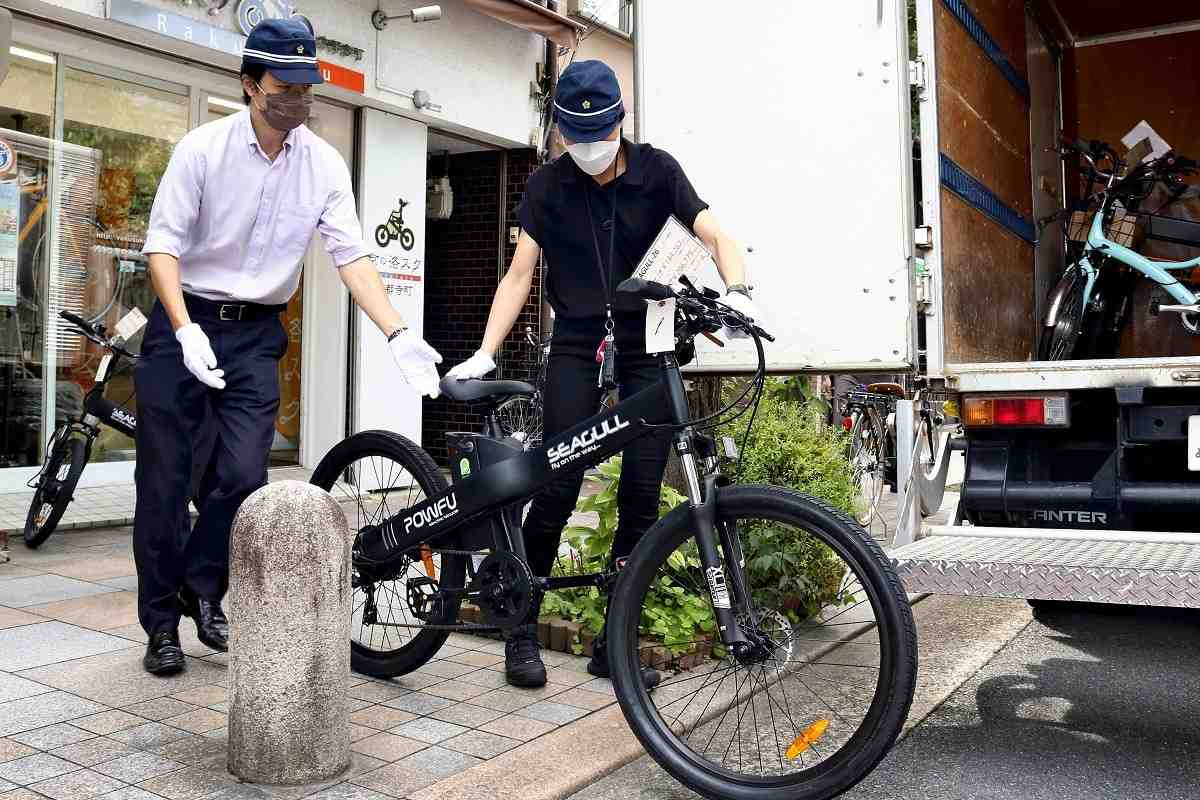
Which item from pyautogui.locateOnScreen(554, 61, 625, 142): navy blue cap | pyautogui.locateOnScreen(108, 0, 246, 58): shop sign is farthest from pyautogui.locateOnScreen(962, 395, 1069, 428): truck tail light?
pyautogui.locateOnScreen(108, 0, 246, 58): shop sign

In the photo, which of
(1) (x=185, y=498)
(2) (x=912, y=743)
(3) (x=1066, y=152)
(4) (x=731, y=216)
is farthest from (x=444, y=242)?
(2) (x=912, y=743)

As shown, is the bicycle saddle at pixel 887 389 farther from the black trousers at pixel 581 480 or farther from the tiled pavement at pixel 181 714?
the black trousers at pixel 581 480

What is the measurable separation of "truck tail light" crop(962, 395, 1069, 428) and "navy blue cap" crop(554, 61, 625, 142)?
1811mm

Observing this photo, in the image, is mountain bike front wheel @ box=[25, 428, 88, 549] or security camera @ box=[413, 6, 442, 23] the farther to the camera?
security camera @ box=[413, 6, 442, 23]

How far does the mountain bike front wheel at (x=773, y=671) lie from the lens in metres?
2.80

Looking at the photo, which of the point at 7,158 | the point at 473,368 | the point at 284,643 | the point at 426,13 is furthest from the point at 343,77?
the point at 284,643

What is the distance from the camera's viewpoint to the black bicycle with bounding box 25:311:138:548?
6367 millimetres

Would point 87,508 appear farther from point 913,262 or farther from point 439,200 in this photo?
point 913,262

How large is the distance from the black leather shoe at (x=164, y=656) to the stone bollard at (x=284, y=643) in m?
0.98

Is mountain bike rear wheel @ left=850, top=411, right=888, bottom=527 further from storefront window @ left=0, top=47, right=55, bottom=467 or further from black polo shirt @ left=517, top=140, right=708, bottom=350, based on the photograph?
storefront window @ left=0, top=47, right=55, bottom=467

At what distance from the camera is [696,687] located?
11.9ft

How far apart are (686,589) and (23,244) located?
625 cm

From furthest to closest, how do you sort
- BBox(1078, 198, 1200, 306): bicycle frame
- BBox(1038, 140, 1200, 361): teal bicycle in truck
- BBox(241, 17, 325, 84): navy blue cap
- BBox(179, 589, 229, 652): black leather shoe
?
BBox(1078, 198, 1200, 306): bicycle frame → BBox(1038, 140, 1200, 361): teal bicycle in truck → BBox(179, 589, 229, 652): black leather shoe → BBox(241, 17, 325, 84): navy blue cap

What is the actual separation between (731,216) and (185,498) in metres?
2.36
